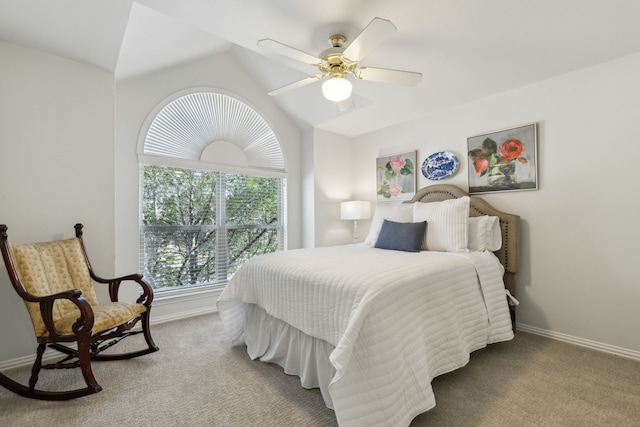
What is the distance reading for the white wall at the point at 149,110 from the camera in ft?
9.64

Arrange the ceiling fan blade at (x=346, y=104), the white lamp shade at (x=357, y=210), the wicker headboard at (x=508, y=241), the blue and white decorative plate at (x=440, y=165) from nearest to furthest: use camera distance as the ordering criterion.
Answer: the ceiling fan blade at (x=346, y=104) < the wicker headboard at (x=508, y=241) < the blue and white decorative plate at (x=440, y=165) < the white lamp shade at (x=357, y=210)

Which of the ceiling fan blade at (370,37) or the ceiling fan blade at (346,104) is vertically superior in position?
the ceiling fan blade at (370,37)

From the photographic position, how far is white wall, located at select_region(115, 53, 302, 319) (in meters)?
2.94

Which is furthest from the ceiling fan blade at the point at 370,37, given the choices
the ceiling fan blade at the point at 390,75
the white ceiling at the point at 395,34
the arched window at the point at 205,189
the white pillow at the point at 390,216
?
the arched window at the point at 205,189

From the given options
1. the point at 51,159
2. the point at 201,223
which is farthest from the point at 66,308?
the point at 201,223

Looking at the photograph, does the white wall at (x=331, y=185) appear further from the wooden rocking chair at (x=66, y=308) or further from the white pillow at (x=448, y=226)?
the wooden rocking chair at (x=66, y=308)

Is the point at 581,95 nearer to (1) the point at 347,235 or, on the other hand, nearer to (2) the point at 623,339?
(2) the point at 623,339

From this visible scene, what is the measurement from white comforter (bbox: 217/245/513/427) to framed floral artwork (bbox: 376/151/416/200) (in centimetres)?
149

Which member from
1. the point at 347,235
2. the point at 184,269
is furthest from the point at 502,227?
the point at 184,269

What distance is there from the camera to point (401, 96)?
123 inches

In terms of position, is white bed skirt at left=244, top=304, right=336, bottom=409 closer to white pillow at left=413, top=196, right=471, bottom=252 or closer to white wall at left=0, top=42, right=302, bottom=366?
white wall at left=0, top=42, right=302, bottom=366

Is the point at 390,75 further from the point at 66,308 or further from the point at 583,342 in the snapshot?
the point at 66,308

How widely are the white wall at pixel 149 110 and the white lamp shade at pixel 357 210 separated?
1613 millimetres

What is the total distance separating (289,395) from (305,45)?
→ 259cm
